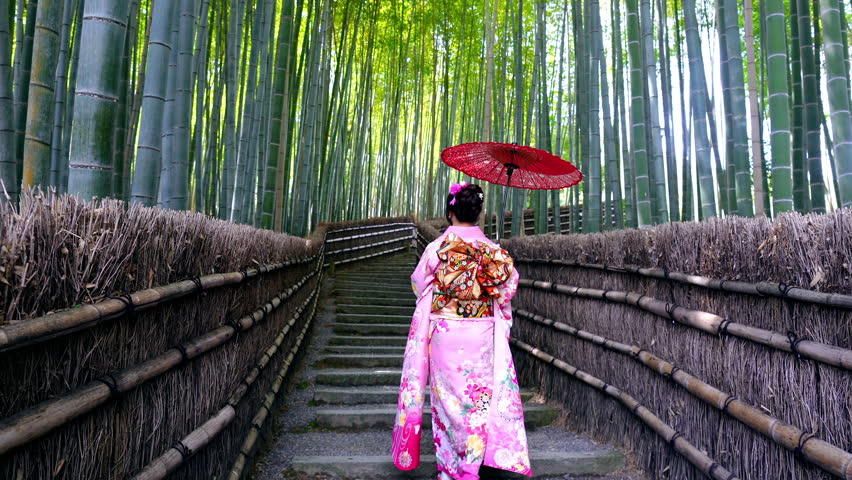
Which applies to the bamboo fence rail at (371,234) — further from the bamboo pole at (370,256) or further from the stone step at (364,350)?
the stone step at (364,350)

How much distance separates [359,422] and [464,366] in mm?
995

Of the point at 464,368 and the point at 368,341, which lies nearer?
the point at 464,368

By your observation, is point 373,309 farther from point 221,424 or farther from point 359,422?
point 221,424

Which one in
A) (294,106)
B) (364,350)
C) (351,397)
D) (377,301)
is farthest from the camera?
(377,301)

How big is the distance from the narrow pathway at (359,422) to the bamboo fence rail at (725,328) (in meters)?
0.68

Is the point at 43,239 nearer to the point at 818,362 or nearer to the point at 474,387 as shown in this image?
the point at 474,387

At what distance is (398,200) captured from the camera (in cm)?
1408

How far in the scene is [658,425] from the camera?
88.9 inches

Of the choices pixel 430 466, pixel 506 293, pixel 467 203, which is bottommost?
pixel 430 466

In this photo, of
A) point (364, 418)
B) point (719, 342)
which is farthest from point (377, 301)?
point (719, 342)

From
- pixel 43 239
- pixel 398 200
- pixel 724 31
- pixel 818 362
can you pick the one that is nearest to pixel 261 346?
pixel 43 239

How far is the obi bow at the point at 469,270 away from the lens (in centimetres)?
221

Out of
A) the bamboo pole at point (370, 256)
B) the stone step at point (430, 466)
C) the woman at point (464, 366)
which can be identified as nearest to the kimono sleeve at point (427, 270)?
the woman at point (464, 366)

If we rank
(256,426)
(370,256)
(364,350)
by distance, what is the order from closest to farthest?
(256,426) < (364,350) < (370,256)
